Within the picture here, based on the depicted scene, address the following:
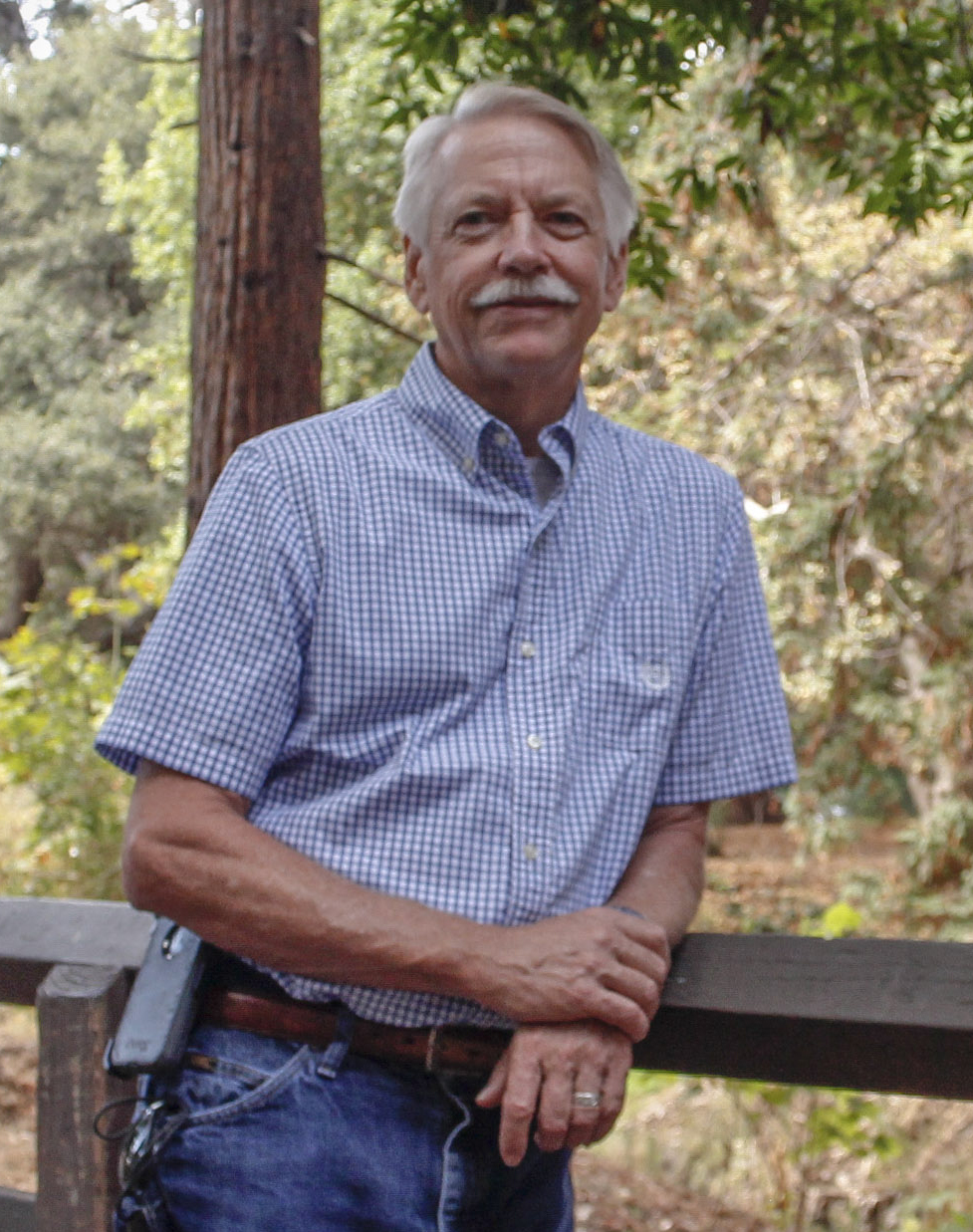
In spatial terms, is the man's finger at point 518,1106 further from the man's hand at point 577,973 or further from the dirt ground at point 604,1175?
the dirt ground at point 604,1175

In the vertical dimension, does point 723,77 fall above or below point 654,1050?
above

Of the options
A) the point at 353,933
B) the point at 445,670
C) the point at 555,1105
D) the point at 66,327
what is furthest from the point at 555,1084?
the point at 66,327

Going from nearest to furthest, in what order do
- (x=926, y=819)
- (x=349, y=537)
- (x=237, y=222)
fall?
(x=349, y=537)
(x=237, y=222)
(x=926, y=819)

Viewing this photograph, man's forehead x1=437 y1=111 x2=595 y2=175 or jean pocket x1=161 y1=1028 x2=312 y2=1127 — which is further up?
man's forehead x1=437 y1=111 x2=595 y2=175

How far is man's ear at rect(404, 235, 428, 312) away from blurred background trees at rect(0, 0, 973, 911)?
1230 millimetres

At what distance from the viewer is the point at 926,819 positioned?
29.3 feet

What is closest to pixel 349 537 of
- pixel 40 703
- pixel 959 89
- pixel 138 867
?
pixel 138 867

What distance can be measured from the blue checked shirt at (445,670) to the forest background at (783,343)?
1.84 meters

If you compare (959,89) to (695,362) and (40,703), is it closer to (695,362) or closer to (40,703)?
(40,703)

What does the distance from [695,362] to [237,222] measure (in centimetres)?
724

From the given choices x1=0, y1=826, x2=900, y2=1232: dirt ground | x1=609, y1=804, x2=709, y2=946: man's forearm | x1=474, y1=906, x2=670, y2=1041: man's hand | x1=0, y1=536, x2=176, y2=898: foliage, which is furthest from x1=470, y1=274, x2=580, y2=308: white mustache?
x1=0, y1=536, x2=176, y2=898: foliage

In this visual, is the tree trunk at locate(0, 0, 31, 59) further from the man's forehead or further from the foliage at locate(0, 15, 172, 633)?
the man's forehead

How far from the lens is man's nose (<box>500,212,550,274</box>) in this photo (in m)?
1.79

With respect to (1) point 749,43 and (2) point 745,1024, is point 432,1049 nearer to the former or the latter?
(2) point 745,1024
